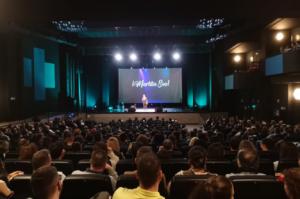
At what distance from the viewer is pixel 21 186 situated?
12.7ft

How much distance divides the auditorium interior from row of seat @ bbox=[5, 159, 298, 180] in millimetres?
16

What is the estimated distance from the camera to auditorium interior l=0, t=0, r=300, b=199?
142 inches

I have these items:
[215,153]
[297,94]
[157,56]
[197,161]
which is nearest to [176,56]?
[157,56]

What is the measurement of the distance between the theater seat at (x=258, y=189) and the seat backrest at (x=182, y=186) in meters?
0.36

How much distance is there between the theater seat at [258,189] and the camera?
3.49 m

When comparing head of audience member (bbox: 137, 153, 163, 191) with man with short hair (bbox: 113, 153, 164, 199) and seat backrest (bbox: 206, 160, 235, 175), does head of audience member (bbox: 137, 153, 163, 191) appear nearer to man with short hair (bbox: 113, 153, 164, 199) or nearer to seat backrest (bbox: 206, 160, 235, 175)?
man with short hair (bbox: 113, 153, 164, 199)

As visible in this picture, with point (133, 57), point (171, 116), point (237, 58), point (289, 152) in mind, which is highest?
point (133, 57)

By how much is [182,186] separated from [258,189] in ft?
2.44

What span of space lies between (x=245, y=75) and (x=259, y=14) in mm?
12119

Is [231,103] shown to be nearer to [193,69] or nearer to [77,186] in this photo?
[193,69]

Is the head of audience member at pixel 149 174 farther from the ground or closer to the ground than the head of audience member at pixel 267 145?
farther from the ground

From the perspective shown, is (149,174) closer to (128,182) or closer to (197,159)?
(128,182)

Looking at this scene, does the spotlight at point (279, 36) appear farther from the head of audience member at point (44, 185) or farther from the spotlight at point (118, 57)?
the head of audience member at point (44, 185)

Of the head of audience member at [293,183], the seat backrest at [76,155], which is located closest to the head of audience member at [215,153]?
the seat backrest at [76,155]
